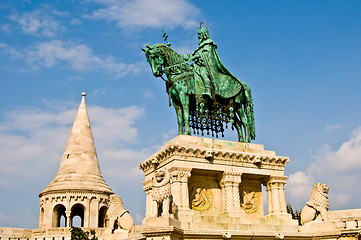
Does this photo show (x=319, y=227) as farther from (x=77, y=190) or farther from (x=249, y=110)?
(x=77, y=190)

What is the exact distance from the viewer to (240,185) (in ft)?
68.9

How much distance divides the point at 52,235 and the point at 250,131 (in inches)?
732

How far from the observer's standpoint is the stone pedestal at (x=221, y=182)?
18531 millimetres

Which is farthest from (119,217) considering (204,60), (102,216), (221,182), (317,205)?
(102,216)

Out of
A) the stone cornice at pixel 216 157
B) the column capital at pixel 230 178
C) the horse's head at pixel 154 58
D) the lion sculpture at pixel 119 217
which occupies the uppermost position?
the horse's head at pixel 154 58

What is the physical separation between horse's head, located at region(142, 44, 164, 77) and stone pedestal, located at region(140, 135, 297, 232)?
138 inches

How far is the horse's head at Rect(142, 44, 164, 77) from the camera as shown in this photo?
20562 millimetres

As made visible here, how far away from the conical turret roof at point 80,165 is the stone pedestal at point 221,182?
15688 mm

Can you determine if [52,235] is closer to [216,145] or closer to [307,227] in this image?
[216,145]

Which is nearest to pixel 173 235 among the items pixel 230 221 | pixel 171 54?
pixel 230 221

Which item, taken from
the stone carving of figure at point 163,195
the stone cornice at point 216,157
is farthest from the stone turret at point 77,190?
the stone carving of figure at point 163,195

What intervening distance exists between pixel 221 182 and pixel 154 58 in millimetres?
6726

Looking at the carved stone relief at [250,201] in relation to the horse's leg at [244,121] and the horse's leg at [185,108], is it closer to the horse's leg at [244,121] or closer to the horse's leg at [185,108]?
the horse's leg at [244,121]

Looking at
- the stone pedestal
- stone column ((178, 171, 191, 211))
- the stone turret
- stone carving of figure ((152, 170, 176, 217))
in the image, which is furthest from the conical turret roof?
stone carving of figure ((152, 170, 176, 217))
